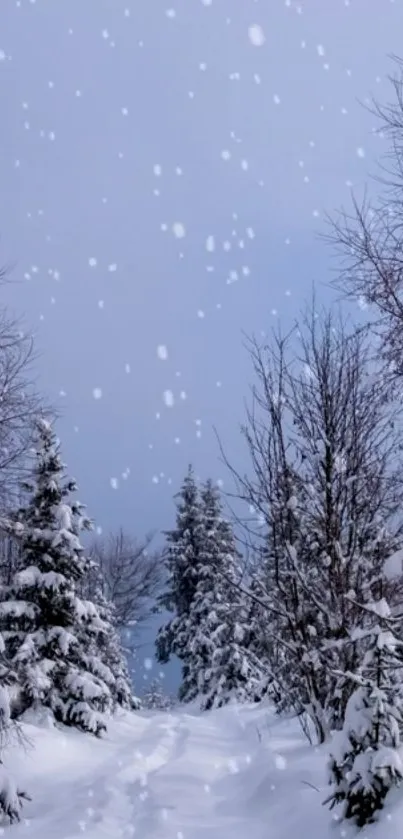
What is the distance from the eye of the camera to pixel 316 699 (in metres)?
8.98

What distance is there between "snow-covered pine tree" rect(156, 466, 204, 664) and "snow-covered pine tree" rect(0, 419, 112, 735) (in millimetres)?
15367

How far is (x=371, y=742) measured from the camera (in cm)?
556

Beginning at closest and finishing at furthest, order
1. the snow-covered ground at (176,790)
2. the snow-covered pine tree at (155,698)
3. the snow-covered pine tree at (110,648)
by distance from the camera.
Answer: the snow-covered ground at (176,790)
the snow-covered pine tree at (110,648)
the snow-covered pine tree at (155,698)

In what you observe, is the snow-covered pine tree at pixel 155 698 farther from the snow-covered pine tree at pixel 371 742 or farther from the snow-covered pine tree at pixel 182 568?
the snow-covered pine tree at pixel 371 742

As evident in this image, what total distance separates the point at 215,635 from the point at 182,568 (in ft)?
18.1

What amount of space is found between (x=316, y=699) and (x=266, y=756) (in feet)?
7.93

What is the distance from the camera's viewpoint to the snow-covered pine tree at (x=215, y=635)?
2819 cm

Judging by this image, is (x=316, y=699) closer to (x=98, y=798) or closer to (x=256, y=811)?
(x=256, y=811)

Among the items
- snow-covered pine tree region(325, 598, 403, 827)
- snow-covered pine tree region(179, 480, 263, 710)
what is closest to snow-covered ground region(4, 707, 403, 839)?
snow-covered pine tree region(325, 598, 403, 827)

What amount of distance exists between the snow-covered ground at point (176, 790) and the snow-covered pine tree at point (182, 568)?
60.8 feet

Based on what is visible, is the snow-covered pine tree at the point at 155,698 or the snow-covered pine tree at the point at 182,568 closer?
the snow-covered pine tree at the point at 182,568

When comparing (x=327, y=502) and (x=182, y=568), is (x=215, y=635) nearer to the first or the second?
(x=182, y=568)

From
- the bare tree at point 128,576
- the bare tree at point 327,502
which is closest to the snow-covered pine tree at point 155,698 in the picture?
the bare tree at point 128,576

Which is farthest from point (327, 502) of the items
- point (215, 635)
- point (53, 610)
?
point (215, 635)
